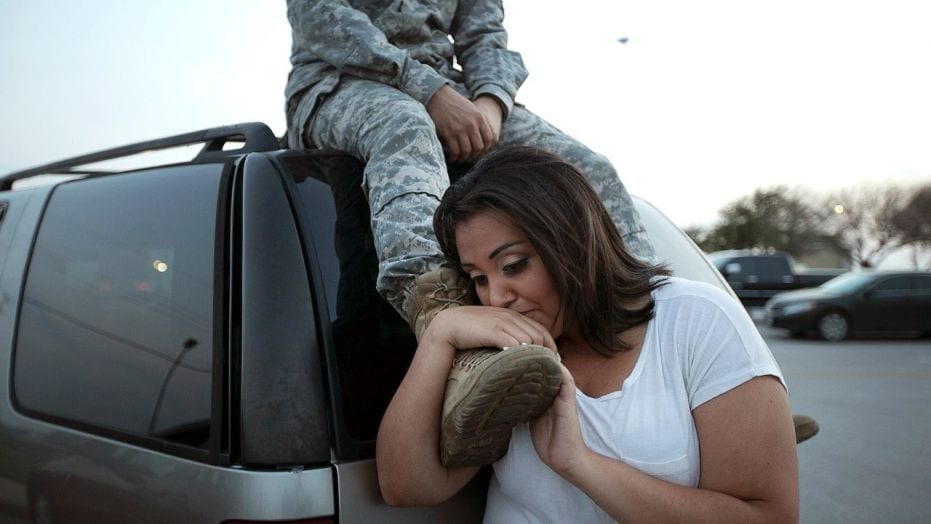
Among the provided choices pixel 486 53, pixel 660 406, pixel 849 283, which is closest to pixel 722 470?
pixel 660 406

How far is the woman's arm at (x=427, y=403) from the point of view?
1.34 meters

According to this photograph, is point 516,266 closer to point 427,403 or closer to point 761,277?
point 427,403

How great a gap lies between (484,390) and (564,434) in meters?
0.20

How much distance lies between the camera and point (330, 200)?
169cm

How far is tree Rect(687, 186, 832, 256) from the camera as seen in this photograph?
3991cm

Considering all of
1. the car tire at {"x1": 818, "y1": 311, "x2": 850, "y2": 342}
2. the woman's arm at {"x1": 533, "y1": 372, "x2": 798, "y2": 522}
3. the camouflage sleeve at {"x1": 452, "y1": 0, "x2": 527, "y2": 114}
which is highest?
the camouflage sleeve at {"x1": 452, "y1": 0, "x2": 527, "y2": 114}

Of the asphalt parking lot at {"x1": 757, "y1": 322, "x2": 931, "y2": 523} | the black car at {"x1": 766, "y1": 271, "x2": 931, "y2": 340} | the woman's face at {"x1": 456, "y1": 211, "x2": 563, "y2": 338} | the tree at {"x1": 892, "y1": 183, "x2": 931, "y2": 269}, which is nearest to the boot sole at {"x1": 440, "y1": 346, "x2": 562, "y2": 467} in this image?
the woman's face at {"x1": 456, "y1": 211, "x2": 563, "y2": 338}

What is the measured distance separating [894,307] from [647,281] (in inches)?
587

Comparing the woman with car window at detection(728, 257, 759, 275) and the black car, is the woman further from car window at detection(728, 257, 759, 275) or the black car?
car window at detection(728, 257, 759, 275)

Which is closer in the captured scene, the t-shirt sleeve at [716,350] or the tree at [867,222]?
the t-shirt sleeve at [716,350]

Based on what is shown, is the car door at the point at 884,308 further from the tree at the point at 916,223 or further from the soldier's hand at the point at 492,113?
the tree at the point at 916,223

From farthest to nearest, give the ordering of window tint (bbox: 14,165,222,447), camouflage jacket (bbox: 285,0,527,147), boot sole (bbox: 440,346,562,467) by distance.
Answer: camouflage jacket (bbox: 285,0,527,147) < window tint (bbox: 14,165,222,447) < boot sole (bbox: 440,346,562,467)

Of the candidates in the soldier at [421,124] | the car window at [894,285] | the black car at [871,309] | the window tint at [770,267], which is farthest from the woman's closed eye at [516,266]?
the window tint at [770,267]

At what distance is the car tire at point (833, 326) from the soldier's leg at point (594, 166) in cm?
1371
